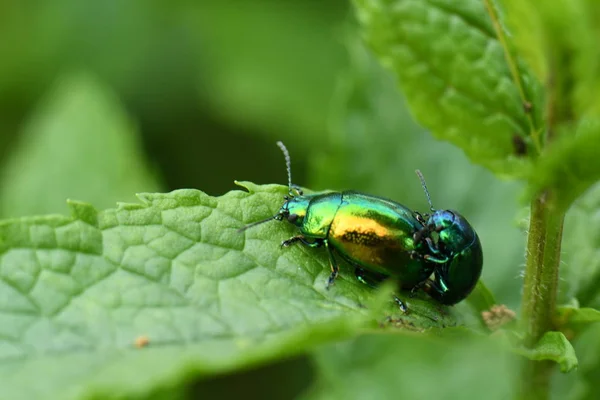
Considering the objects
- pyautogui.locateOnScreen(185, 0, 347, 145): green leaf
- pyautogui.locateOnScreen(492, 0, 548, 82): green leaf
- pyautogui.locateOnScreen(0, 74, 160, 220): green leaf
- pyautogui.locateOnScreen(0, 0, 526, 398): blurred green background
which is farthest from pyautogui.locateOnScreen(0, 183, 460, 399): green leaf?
pyautogui.locateOnScreen(185, 0, 347, 145): green leaf

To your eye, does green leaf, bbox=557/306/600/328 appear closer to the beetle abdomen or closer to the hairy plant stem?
the hairy plant stem

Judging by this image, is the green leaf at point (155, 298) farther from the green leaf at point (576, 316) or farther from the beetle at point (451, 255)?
the green leaf at point (576, 316)

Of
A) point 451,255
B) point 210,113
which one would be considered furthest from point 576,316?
point 210,113

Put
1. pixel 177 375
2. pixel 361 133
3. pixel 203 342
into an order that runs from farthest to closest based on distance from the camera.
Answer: pixel 361 133
pixel 203 342
pixel 177 375

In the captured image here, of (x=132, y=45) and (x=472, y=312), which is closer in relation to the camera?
(x=472, y=312)

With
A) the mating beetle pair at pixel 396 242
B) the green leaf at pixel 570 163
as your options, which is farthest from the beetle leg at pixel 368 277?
A: the green leaf at pixel 570 163

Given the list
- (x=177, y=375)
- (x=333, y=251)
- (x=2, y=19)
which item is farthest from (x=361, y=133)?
(x=2, y=19)

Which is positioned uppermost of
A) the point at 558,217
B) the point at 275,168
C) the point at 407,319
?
the point at 558,217

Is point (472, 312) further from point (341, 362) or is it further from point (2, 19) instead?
point (2, 19)
